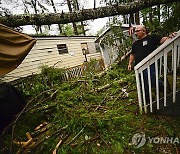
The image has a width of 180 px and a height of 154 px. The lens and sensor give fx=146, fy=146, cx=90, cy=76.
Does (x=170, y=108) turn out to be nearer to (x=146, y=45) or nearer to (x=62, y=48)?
(x=146, y=45)

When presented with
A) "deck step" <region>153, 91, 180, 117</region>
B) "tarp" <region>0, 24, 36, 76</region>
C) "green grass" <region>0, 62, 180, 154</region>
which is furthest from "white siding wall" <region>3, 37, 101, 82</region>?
"deck step" <region>153, 91, 180, 117</region>

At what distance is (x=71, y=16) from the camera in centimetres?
198

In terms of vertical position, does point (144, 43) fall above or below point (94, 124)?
above

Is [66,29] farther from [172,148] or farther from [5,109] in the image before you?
[172,148]

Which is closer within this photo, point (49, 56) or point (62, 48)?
point (49, 56)

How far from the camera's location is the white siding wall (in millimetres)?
10562

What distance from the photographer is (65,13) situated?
1978mm

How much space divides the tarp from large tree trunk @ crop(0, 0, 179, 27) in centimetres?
100

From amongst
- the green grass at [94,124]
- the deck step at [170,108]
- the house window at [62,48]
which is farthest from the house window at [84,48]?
the deck step at [170,108]

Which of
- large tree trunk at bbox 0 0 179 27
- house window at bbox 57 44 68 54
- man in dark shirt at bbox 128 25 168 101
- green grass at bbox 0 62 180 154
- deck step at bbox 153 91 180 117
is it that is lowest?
green grass at bbox 0 62 180 154

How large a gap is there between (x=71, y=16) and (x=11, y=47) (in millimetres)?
1726

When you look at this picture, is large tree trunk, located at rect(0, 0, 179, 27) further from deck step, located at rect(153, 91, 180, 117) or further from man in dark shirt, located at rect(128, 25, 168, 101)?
deck step, located at rect(153, 91, 180, 117)

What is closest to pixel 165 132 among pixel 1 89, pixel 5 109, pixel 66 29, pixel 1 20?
pixel 1 20

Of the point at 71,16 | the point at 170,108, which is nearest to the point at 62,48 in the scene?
the point at 71,16
